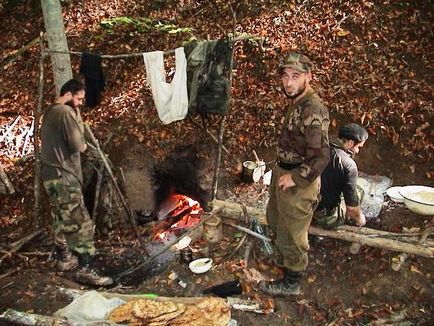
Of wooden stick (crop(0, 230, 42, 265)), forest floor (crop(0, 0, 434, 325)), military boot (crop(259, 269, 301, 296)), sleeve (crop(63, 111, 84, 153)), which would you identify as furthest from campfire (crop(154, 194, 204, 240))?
military boot (crop(259, 269, 301, 296))

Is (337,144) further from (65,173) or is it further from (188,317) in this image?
(65,173)

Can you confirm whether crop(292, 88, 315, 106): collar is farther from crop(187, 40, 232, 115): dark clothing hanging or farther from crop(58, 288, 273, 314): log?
crop(58, 288, 273, 314): log

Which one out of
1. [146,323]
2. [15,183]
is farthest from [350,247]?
[15,183]

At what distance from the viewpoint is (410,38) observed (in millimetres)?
9180

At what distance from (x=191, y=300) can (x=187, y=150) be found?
4.15 metres

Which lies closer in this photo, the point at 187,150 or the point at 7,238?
the point at 7,238

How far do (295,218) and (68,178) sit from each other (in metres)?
3.64

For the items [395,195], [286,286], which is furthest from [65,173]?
[395,195]

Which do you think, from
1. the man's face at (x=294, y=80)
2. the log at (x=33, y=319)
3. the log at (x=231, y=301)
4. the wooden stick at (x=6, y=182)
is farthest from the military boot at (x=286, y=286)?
the wooden stick at (x=6, y=182)

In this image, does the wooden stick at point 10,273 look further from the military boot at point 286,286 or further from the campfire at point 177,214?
the military boot at point 286,286

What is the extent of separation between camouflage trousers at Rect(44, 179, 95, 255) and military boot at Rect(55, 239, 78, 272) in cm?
21

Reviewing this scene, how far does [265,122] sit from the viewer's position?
28.3 feet

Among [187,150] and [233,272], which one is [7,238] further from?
[233,272]

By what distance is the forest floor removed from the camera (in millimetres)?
5711
